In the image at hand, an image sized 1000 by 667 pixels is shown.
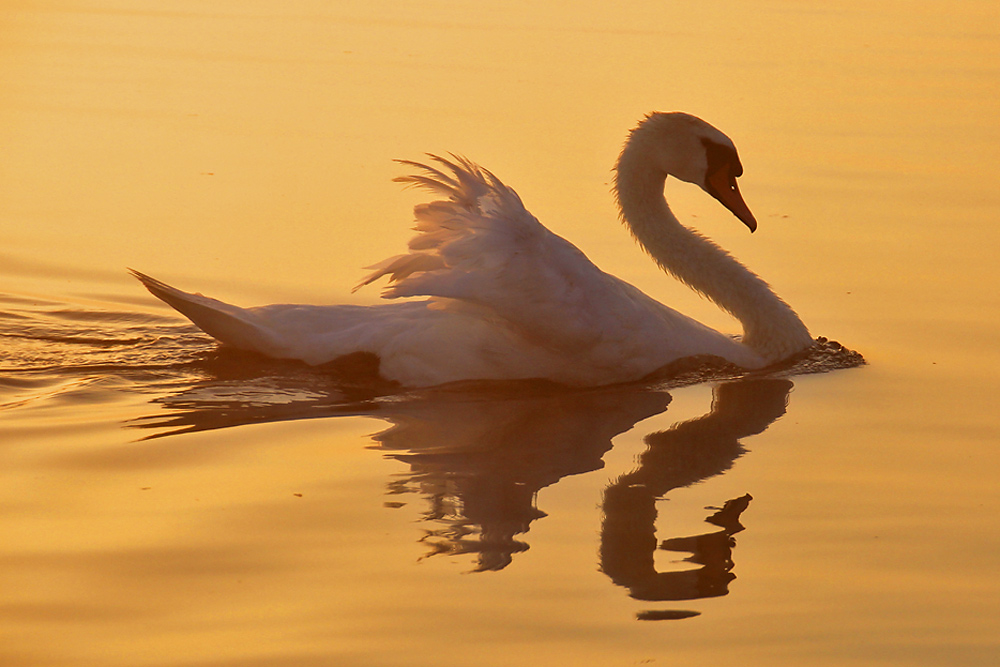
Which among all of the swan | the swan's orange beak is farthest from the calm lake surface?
the swan's orange beak

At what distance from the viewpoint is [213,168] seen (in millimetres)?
10180

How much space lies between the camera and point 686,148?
7.41m

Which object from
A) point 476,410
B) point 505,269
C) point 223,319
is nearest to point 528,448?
point 476,410

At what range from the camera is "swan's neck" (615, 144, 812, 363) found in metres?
7.26

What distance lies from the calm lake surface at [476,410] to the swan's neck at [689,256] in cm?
46

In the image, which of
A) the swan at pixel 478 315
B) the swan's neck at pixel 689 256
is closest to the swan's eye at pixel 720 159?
the swan's neck at pixel 689 256

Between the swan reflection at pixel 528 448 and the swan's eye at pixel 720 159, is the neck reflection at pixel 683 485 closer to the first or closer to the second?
the swan reflection at pixel 528 448

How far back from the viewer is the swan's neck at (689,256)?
7.26m

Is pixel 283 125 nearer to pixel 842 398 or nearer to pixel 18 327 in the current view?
pixel 18 327

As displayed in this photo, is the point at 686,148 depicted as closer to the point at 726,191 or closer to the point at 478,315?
the point at 726,191

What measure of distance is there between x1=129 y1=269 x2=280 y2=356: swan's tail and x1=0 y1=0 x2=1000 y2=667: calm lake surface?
0.22 m

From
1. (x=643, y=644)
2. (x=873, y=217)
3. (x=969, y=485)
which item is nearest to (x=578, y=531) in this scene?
(x=643, y=644)

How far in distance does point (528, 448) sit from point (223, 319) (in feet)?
5.18

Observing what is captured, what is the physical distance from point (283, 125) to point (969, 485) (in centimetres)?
731
